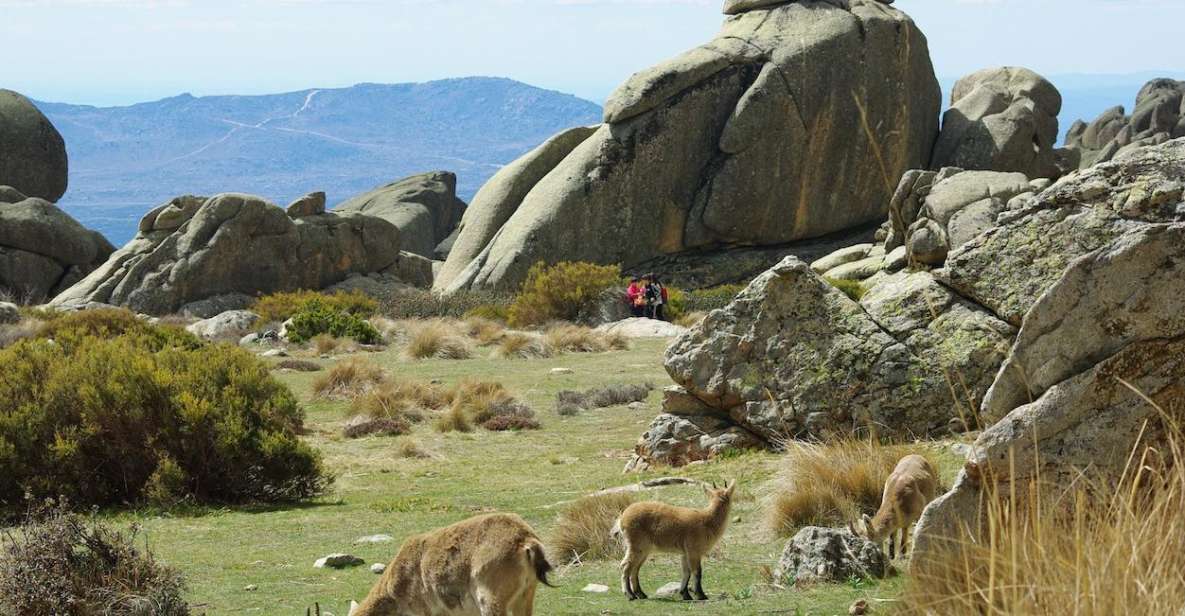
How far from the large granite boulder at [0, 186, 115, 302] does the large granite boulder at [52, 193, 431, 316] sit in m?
2.67

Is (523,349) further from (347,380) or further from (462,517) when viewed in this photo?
(462,517)

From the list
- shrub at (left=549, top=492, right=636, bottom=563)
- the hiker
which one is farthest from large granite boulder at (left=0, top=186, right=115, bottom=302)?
shrub at (left=549, top=492, right=636, bottom=563)

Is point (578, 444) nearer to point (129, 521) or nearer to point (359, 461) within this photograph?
point (359, 461)

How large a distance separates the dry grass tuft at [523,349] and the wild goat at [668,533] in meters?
22.7

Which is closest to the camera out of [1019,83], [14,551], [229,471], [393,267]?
[14,551]

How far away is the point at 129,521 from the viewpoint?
1503 cm

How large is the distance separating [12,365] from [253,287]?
35.2m

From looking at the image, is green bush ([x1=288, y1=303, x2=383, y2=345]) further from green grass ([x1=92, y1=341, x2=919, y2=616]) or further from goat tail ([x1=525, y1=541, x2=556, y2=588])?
goat tail ([x1=525, y1=541, x2=556, y2=588])

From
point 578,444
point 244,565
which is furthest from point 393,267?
point 244,565

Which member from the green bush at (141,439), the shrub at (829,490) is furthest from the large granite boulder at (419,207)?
the shrub at (829,490)

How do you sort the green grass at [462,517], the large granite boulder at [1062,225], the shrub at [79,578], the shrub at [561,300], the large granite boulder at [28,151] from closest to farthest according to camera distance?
the large granite boulder at [1062,225]
the shrub at [79,578]
the green grass at [462,517]
the shrub at [561,300]
the large granite boulder at [28,151]

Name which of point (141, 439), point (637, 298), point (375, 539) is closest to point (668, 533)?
point (375, 539)

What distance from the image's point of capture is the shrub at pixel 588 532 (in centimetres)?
1104

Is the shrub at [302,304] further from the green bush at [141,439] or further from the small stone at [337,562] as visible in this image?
the small stone at [337,562]
